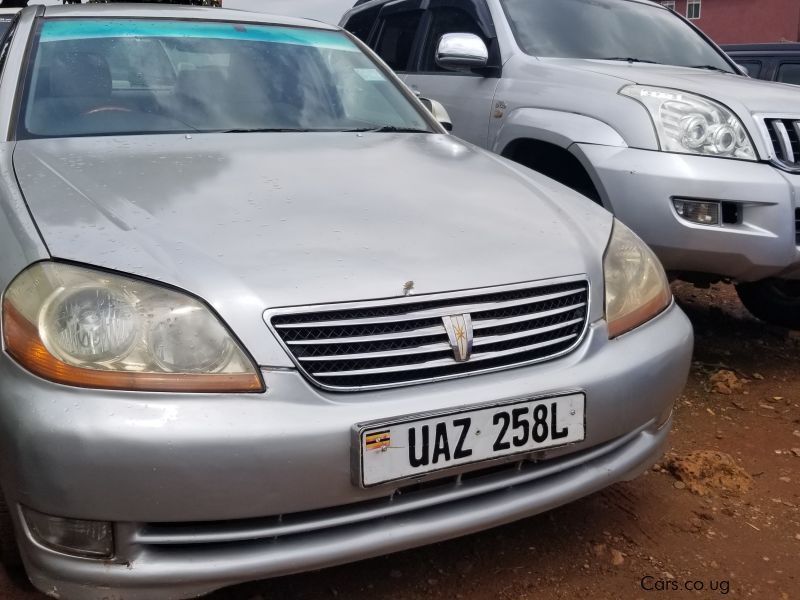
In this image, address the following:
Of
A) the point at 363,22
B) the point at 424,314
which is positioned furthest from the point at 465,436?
the point at 363,22

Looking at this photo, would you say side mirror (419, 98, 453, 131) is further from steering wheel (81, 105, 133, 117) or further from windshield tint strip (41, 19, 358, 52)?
steering wheel (81, 105, 133, 117)

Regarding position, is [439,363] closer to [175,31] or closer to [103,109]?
[103,109]

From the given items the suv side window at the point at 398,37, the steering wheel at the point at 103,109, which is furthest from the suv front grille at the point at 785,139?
the suv side window at the point at 398,37

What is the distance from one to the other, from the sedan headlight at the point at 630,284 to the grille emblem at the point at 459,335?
0.42 m

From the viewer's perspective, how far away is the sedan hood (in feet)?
5.83

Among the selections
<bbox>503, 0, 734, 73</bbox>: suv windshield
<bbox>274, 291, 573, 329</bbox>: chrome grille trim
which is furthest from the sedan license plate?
<bbox>503, 0, 734, 73</bbox>: suv windshield

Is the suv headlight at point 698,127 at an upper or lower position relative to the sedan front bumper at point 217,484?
upper

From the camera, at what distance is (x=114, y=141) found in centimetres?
253

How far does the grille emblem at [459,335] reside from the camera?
183 centimetres

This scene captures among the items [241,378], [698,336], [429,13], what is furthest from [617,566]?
[429,13]

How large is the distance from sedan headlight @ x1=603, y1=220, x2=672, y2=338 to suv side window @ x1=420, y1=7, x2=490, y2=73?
2501mm

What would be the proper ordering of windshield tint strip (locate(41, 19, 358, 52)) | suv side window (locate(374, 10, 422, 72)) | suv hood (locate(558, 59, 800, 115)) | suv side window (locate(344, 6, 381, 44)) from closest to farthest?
1. windshield tint strip (locate(41, 19, 358, 52))
2. suv hood (locate(558, 59, 800, 115))
3. suv side window (locate(374, 10, 422, 72))
4. suv side window (locate(344, 6, 381, 44))

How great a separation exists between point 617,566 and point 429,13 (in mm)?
3823

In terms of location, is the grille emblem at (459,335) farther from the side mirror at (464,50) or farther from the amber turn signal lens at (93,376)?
the side mirror at (464,50)
